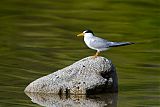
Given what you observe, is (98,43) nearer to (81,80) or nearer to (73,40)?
(81,80)

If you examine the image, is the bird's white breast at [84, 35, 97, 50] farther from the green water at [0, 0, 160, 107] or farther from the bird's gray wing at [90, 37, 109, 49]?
the green water at [0, 0, 160, 107]

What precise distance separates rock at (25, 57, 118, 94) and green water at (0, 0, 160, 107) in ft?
1.11

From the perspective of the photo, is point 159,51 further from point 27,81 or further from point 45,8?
point 45,8

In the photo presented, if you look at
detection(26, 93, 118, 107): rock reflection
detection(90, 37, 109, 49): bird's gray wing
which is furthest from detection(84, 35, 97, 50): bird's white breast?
detection(26, 93, 118, 107): rock reflection

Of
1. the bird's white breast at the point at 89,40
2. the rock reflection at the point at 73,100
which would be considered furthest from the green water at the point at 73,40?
the bird's white breast at the point at 89,40

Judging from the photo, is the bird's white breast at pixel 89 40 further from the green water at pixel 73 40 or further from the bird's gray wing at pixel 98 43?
the green water at pixel 73 40

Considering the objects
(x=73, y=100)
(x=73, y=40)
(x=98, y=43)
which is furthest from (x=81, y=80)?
(x=73, y=40)

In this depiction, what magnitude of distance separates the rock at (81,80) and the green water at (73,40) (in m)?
0.34

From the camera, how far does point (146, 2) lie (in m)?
23.3

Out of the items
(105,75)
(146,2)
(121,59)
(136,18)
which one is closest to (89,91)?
(105,75)

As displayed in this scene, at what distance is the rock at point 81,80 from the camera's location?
41.5ft

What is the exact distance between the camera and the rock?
12656mm

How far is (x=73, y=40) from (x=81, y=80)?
5263 mm

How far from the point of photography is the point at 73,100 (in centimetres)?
1247
